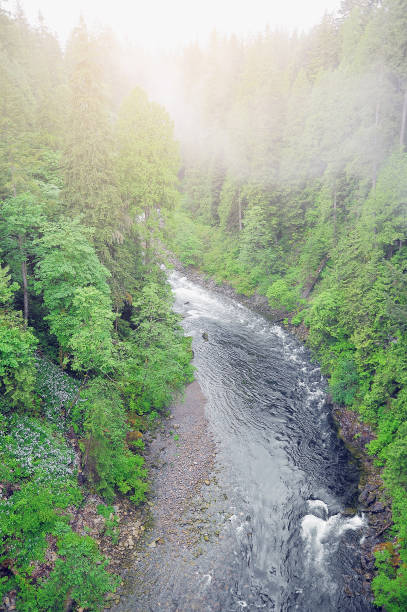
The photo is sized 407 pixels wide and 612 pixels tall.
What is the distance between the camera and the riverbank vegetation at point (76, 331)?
1148 centimetres

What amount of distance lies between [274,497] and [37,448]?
1198 cm

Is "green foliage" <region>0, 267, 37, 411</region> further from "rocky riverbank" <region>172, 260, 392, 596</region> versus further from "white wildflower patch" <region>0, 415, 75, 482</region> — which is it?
"rocky riverbank" <region>172, 260, 392, 596</region>

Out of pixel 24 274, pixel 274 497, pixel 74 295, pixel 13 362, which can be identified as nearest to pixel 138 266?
pixel 74 295

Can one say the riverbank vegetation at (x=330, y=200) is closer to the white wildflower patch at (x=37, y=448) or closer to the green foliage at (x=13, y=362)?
the white wildflower patch at (x=37, y=448)

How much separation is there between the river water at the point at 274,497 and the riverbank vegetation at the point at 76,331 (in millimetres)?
3814

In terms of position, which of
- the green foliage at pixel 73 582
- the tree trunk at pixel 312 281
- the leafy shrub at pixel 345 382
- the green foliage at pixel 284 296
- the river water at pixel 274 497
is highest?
the tree trunk at pixel 312 281

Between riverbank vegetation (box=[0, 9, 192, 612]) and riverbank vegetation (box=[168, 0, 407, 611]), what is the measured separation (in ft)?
21.4

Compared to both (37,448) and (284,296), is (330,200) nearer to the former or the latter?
(284,296)

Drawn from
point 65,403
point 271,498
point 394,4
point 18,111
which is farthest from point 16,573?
point 394,4

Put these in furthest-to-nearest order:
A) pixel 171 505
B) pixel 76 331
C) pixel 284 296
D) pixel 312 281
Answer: pixel 284 296 < pixel 312 281 < pixel 171 505 < pixel 76 331

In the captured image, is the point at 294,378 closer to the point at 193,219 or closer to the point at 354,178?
the point at 354,178

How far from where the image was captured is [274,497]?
17.1 m

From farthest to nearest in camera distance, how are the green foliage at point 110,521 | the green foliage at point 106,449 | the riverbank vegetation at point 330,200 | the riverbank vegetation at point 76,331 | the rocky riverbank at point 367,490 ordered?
the riverbank vegetation at point 330,200 < the green foliage at point 106,449 < the rocky riverbank at point 367,490 < the green foliage at point 110,521 < the riverbank vegetation at point 76,331

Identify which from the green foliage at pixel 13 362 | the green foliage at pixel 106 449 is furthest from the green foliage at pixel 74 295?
the green foliage at pixel 13 362
